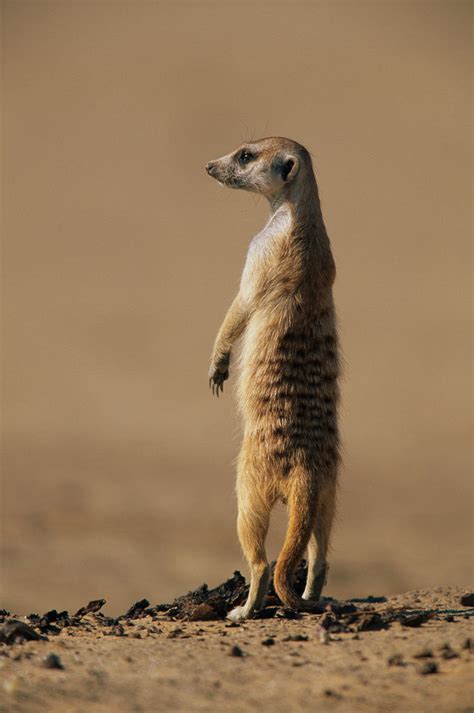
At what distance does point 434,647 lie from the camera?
5387 millimetres

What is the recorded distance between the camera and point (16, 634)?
5.79 meters

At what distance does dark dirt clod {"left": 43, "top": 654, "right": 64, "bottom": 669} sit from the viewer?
5211 mm

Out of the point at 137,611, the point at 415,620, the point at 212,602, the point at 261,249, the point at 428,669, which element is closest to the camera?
the point at 428,669

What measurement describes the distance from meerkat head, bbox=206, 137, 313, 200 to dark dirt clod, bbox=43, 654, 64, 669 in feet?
11.3

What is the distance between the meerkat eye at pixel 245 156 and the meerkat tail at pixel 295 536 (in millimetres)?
2434

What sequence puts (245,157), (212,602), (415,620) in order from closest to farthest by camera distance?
1. (415,620)
2. (212,602)
3. (245,157)

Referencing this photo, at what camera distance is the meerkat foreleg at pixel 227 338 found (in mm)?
7188

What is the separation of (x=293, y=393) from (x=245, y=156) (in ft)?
6.81

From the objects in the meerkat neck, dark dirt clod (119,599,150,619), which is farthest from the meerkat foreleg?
dark dirt clod (119,599,150,619)

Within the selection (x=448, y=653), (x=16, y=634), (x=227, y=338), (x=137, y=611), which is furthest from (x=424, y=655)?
(x=227, y=338)

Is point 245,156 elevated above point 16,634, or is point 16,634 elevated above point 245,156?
point 245,156

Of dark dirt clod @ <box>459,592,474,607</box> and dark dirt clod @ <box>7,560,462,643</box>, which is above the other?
dark dirt clod @ <box>459,592,474,607</box>

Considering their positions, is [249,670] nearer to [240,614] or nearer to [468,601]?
[240,614]

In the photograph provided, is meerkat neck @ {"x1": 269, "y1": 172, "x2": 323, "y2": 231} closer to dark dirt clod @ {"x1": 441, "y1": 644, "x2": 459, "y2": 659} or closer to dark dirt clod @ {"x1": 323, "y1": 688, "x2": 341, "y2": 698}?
dark dirt clod @ {"x1": 441, "y1": 644, "x2": 459, "y2": 659}
